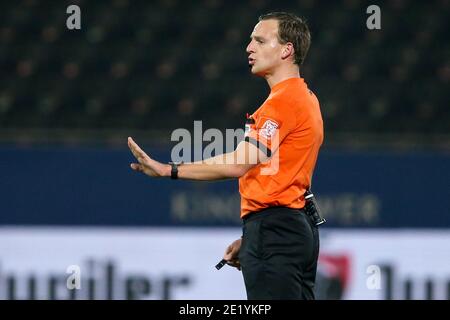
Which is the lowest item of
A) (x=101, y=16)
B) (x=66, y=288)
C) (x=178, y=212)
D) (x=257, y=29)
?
(x=66, y=288)

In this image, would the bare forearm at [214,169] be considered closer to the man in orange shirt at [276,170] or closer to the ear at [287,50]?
the man in orange shirt at [276,170]

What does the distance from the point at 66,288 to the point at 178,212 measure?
0.96 metres

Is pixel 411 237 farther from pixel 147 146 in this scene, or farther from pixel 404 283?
pixel 147 146

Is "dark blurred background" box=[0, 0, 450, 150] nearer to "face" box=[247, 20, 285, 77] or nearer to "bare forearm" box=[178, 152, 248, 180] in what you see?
"face" box=[247, 20, 285, 77]

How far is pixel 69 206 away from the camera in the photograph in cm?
745

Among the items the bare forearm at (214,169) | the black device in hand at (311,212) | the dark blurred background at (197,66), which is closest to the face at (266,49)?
the bare forearm at (214,169)

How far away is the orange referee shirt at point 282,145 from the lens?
4066 mm

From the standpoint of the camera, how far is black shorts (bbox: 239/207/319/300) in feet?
13.3

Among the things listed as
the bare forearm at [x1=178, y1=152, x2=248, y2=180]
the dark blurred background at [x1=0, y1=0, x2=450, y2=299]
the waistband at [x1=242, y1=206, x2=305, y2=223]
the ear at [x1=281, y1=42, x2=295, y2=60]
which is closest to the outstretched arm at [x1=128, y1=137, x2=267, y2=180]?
the bare forearm at [x1=178, y1=152, x2=248, y2=180]

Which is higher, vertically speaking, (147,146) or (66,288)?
(147,146)

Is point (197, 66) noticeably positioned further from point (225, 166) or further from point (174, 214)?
point (225, 166)

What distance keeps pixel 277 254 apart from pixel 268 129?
0.49 meters
